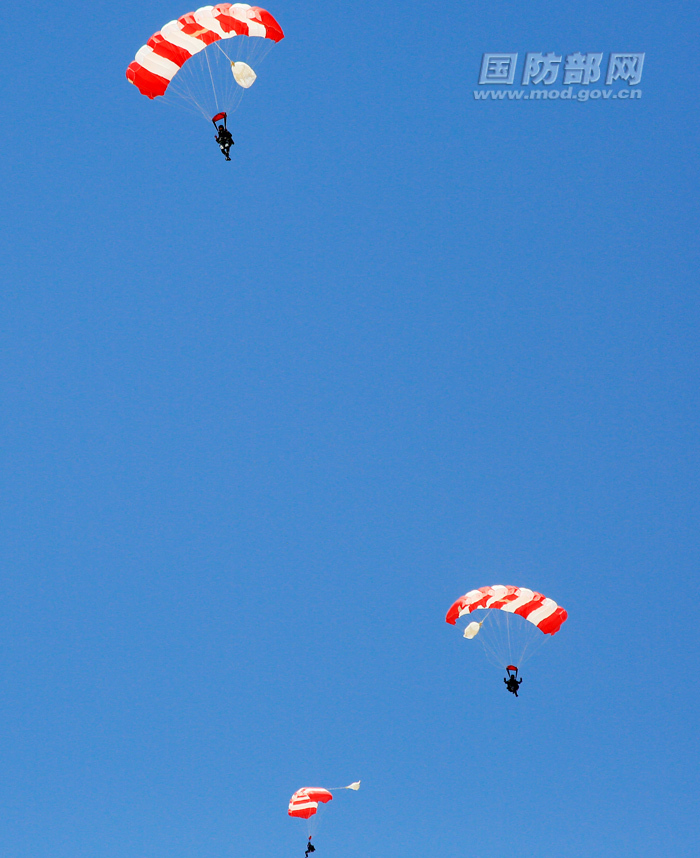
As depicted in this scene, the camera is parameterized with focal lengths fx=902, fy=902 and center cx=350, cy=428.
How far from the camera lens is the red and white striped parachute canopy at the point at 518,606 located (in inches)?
1261

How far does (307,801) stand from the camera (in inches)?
1438

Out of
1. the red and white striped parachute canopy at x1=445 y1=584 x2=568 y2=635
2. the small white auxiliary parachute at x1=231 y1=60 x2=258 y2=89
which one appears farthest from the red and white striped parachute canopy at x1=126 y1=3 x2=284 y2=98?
the red and white striped parachute canopy at x1=445 y1=584 x2=568 y2=635

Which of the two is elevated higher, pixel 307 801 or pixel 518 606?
pixel 518 606

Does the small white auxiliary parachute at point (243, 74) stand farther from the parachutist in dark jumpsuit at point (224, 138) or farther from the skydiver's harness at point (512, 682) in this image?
the skydiver's harness at point (512, 682)

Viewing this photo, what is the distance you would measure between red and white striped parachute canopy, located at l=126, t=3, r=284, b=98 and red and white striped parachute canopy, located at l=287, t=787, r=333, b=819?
27.0 m

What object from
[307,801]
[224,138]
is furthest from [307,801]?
[224,138]

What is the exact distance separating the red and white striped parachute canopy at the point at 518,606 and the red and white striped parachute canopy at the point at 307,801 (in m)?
10.1

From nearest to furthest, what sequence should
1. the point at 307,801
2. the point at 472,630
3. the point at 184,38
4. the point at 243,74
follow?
the point at 243,74 < the point at 184,38 < the point at 472,630 < the point at 307,801

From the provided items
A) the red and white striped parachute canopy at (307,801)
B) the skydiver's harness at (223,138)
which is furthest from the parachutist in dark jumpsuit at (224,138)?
the red and white striped parachute canopy at (307,801)

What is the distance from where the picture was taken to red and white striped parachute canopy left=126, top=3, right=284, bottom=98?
26.4 meters

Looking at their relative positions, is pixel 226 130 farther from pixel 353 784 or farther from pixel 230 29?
pixel 353 784

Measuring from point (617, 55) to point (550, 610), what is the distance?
2211 centimetres

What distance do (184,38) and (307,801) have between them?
1124 inches

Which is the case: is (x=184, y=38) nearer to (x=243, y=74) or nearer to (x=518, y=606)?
(x=243, y=74)
